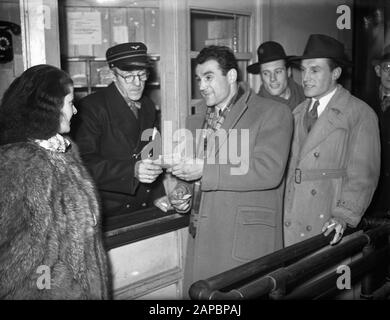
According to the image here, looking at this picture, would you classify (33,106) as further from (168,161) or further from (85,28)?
(85,28)

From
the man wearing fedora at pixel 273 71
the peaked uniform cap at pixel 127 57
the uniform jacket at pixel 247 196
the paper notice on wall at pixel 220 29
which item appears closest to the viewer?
the uniform jacket at pixel 247 196

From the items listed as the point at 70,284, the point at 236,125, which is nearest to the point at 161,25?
the point at 236,125

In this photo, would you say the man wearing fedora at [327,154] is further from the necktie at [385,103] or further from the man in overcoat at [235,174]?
the necktie at [385,103]

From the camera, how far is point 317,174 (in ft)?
7.95

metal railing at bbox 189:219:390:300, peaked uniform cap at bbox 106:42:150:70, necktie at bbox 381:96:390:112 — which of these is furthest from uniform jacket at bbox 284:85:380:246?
peaked uniform cap at bbox 106:42:150:70

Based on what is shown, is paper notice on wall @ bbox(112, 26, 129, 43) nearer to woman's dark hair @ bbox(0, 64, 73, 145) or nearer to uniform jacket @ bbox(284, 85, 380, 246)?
uniform jacket @ bbox(284, 85, 380, 246)

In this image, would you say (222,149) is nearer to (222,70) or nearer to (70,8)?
(222,70)

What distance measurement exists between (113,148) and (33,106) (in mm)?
1013

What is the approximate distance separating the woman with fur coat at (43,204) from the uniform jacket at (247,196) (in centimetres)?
60

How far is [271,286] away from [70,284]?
0.78 metres

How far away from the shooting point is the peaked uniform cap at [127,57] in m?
2.68

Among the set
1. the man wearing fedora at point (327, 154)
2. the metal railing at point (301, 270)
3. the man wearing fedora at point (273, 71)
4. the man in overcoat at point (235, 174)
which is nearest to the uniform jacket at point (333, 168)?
the man wearing fedora at point (327, 154)

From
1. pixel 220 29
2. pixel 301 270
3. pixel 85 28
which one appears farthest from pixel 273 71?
pixel 85 28

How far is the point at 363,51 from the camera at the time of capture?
505 centimetres
